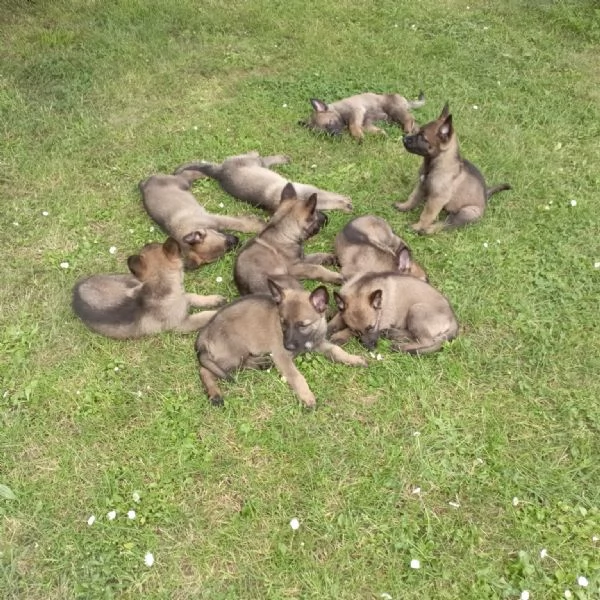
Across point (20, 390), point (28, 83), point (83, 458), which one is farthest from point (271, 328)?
point (28, 83)

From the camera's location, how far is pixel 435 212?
6.45 metres

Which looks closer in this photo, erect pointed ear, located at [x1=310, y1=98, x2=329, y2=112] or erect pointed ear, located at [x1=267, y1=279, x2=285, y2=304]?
erect pointed ear, located at [x1=267, y1=279, x2=285, y2=304]

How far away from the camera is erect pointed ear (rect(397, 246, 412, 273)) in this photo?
217 inches

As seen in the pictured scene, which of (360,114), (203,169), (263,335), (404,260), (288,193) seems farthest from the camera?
(360,114)

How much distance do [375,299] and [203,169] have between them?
3209 millimetres


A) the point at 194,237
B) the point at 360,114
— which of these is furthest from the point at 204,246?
the point at 360,114

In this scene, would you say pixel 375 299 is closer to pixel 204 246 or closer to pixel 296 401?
pixel 296 401

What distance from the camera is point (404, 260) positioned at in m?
5.55

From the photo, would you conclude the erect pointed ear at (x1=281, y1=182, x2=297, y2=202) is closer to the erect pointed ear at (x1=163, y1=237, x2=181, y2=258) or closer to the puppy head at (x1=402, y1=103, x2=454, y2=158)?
the erect pointed ear at (x1=163, y1=237, x2=181, y2=258)

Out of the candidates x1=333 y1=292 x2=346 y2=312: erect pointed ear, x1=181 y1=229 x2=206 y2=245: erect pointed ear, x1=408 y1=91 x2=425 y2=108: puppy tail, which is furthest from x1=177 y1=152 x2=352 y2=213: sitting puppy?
x1=408 y1=91 x2=425 y2=108: puppy tail

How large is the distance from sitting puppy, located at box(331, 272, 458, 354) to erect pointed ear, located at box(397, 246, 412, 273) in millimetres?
200

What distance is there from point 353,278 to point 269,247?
2.95ft

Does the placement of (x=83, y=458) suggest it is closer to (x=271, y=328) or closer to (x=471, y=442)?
(x=271, y=328)

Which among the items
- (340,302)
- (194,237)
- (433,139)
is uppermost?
(433,139)
